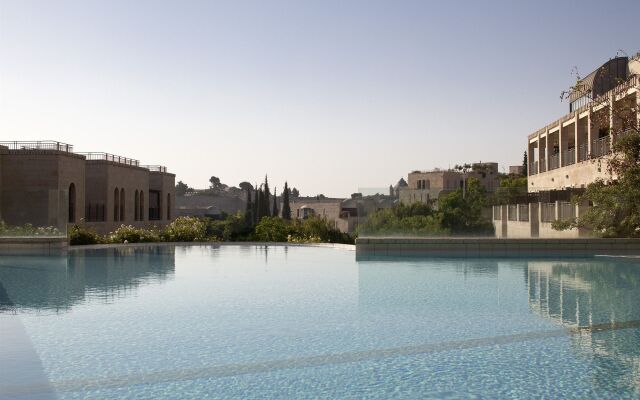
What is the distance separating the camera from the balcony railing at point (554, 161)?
109 feet

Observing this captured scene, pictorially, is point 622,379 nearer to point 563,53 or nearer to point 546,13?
point 546,13

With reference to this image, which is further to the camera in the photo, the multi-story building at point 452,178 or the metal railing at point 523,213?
the multi-story building at point 452,178

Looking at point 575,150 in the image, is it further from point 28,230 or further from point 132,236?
point 28,230

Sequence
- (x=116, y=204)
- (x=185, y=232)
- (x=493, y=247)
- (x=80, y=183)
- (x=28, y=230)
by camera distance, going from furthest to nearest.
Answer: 1. (x=116, y=204)
2. (x=80, y=183)
3. (x=185, y=232)
4. (x=28, y=230)
5. (x=493, y=247)

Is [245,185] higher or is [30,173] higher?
[245,185]

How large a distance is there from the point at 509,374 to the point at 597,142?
2303 cm

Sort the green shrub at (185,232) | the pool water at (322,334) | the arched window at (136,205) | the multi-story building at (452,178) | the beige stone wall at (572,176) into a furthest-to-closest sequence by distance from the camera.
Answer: the multi-story building at (452,178) < the arched window at (136,205) < the green shrub at (185,232) < the beige stone wall at (572,176) < the pool water at (322,334)

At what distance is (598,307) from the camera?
456 inches

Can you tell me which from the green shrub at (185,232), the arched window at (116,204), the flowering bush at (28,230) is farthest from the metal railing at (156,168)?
the flowering bush at (28,230)

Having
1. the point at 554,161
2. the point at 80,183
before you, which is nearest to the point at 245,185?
the point at 80,183

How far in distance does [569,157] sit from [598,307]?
69.8 feet

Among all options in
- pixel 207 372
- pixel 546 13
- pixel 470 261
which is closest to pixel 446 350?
pixel 207 372

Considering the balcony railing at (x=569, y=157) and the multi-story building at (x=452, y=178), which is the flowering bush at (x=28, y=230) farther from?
the multi-story building at (x=452, y=178)

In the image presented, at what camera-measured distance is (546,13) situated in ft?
72.8
